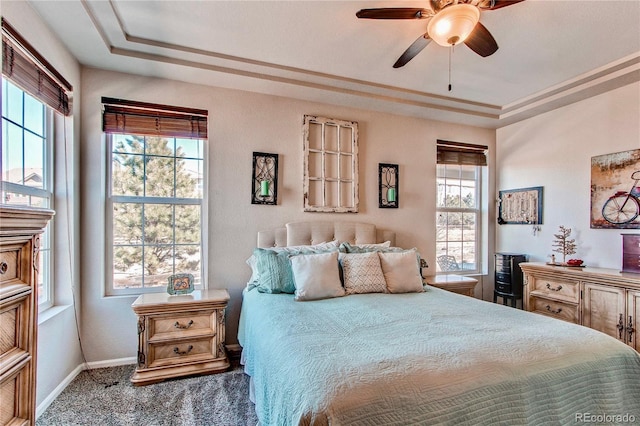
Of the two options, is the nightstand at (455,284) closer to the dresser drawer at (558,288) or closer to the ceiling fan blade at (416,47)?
the dresser drawer at (558,288)

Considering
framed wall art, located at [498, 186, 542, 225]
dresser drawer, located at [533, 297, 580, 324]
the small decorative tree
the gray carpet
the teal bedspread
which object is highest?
framed wall art, located at [498, 186, 542, 225]

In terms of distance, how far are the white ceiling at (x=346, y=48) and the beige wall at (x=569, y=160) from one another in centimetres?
20

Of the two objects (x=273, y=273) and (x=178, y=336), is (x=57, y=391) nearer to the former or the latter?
(x=178, y=336)

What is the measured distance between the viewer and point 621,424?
4.40 feet

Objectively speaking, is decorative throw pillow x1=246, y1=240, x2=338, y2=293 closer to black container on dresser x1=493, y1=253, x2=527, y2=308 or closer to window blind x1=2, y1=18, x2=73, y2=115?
window blind x1=2, y1=18, x2=73, y2=115

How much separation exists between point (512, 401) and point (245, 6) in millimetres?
2576

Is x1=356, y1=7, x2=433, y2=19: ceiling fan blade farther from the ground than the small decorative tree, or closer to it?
farther from the ground

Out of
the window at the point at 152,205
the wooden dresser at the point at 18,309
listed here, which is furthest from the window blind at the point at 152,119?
the wooden dresser at the point at 18,309

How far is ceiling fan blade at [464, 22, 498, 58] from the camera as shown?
1795 millimetres

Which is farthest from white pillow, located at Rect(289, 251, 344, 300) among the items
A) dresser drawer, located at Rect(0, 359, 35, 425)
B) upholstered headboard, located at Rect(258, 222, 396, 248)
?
dresser drawer, located at Rect(0, 359, 35, 425)

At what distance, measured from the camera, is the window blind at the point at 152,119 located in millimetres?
2672

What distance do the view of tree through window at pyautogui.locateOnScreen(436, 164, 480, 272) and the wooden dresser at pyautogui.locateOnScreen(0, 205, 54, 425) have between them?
12.8 ft

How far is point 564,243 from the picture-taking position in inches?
127
